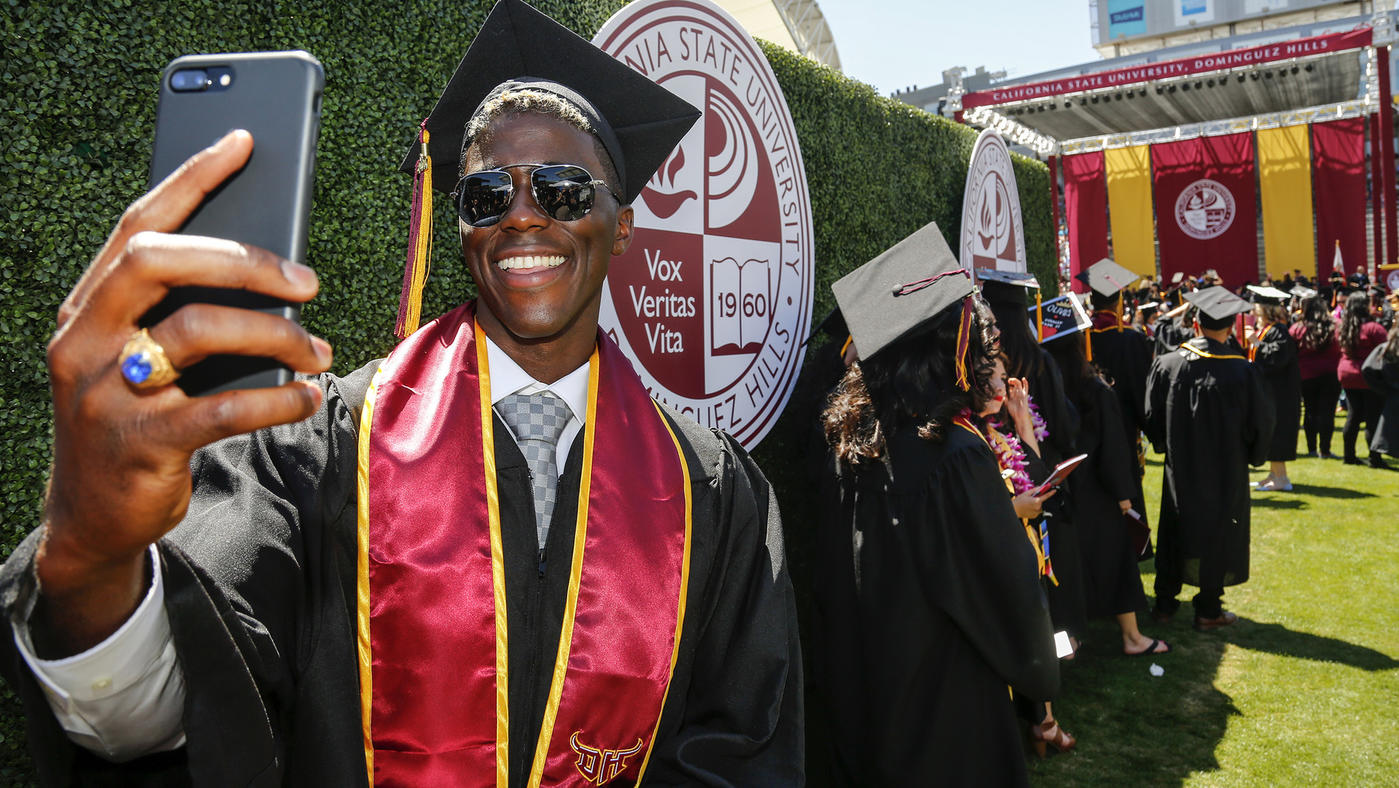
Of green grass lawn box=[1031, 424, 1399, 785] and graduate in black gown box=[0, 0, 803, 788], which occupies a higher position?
graduate in black gown box=[0, 0, 803, 788]

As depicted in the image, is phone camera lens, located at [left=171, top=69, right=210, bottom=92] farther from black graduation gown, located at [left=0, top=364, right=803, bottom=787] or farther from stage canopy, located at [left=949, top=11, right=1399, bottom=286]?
stage canopy, located at [left=949, top=11, right=1399, bottom=286]

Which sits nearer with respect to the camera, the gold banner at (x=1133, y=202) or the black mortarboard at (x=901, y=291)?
the black mortarboard at (x=901, y=291)

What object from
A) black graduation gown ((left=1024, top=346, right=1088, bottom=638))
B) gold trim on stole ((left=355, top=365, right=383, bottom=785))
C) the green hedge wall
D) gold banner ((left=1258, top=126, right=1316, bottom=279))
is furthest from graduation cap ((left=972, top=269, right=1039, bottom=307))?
gold banner ((left=1258, top=126, right=1316, bottom=279))

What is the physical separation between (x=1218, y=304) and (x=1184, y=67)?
13784mm

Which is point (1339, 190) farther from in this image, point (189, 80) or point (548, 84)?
point (189, 80)

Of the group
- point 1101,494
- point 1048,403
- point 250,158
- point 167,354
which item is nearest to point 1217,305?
point 1101,494

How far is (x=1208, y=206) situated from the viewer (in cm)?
1898

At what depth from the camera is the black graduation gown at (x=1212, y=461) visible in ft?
18.5

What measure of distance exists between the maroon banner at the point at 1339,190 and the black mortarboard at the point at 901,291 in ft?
61.6

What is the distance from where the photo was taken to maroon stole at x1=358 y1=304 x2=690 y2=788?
1.31m

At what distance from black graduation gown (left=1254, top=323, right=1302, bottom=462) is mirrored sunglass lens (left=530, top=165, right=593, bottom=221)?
9862 mm

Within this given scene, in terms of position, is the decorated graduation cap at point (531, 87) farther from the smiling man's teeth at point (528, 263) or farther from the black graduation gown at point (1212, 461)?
the black graduation gown at point (1212, 461)

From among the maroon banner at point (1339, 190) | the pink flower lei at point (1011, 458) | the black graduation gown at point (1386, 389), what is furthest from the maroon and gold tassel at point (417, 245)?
the maroon banner at point (1339, 190)

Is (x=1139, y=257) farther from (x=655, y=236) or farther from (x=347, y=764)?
(x=347, y=764)
